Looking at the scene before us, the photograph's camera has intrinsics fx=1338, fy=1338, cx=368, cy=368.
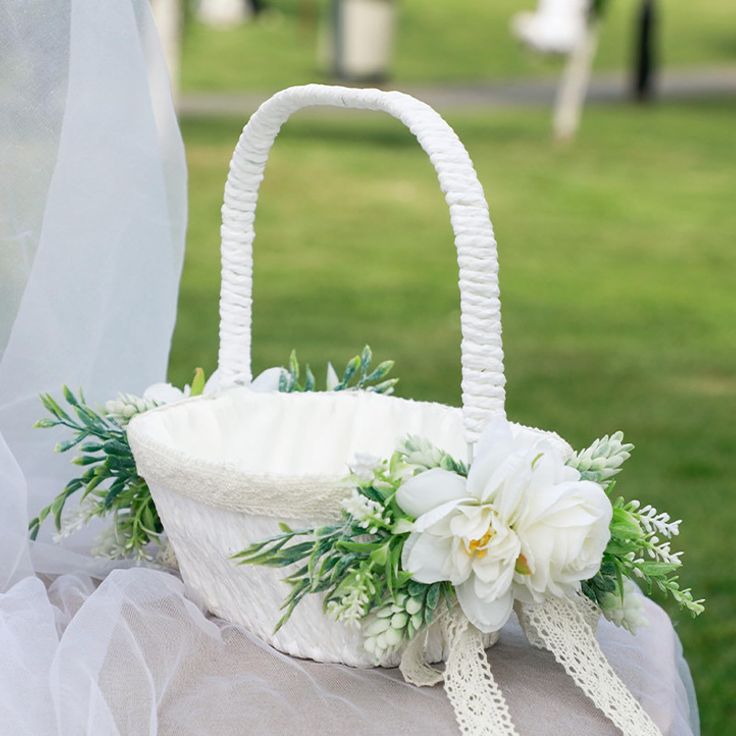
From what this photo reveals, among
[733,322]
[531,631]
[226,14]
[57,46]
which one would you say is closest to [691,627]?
[531,631]

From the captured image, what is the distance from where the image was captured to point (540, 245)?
8.08 meters

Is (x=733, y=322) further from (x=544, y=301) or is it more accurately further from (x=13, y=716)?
(x=13, y=716)

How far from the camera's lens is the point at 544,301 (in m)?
6.64

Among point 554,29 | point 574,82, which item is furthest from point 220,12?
point 574,82

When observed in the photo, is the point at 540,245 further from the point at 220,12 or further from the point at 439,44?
the point at 220,12

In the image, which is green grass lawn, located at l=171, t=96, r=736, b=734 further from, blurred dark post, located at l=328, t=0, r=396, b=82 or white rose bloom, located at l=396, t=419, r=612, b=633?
blurred dark post, located at l=328, t=0, r=396, b=82

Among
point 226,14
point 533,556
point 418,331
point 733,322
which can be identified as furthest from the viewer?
point 226,14

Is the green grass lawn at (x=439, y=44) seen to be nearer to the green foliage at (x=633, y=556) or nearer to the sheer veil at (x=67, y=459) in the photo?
the sheer veil at (x=67, y=459)

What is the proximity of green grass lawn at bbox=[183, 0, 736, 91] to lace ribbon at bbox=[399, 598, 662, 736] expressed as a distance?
14.1m

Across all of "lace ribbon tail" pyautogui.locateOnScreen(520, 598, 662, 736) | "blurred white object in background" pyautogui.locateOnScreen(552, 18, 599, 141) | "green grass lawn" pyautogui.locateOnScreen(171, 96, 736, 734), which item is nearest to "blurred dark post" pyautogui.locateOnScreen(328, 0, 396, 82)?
"blurred white object in background" pyautogui.locateOnScreen(552, 18, 599, 141)

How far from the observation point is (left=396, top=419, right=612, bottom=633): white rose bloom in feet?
4.14

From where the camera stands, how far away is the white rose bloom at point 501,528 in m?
1.26

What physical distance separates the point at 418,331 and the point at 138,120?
13.9ft

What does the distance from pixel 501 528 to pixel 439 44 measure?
762 inches
